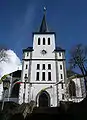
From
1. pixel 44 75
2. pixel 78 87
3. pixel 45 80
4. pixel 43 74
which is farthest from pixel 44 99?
pixel 78 87

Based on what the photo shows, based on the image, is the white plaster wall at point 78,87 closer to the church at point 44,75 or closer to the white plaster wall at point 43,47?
the church at point 44,75

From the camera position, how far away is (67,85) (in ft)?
102

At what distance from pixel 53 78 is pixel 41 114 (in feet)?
54.3

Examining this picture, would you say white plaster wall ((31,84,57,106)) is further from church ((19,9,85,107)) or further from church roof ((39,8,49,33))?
church roof ((39,8,49,33))

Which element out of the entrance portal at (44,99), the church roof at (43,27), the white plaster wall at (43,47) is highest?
the church roof at (43,27)

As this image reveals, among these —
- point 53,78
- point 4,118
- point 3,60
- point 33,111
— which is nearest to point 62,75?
point 53,78

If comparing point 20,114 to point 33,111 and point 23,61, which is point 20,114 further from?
point 23,61

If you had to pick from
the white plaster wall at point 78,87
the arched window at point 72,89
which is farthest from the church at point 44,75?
the white plaster wall at point 78,87

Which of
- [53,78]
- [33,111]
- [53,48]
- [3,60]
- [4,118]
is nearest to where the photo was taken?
[4,118]

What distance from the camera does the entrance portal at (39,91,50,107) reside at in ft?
95.3

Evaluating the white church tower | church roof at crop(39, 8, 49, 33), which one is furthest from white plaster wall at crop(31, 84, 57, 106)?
church roof at crop(39, 8, 49, 33)

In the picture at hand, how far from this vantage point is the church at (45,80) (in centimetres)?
2922

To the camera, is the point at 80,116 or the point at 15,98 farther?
the point at 15,98

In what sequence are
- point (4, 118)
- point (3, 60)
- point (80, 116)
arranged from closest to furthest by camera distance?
point (80, 116), point (4, 118), point (3, 60)
